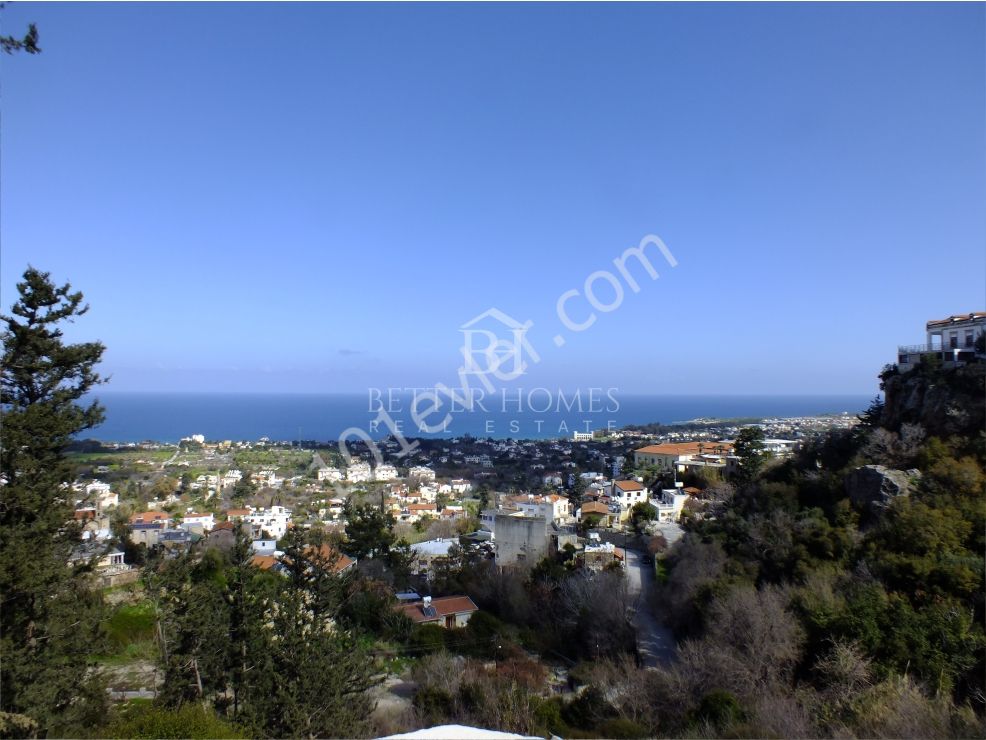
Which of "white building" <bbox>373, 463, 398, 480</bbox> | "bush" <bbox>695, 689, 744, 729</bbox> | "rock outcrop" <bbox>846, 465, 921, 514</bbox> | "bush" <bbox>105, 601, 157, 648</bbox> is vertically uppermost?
"rock outcrop" <bbox>846, 465, 921, 514</bbox>

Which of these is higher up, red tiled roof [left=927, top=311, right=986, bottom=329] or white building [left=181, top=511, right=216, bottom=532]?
red tiled roof [left=927, top=311, right=986, bottom=329]

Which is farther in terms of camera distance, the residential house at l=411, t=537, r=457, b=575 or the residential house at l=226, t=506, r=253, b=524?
the residential house at l=226, t=506, r=253, b=524

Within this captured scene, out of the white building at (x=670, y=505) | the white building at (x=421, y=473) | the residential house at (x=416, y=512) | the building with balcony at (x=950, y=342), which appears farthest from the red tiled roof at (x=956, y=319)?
the white building at (x=421, y=473)

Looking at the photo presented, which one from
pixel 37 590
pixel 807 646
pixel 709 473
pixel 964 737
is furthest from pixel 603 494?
pixel 37 590

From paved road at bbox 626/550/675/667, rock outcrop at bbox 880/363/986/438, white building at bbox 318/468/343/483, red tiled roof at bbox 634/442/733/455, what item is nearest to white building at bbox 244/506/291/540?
white building at bbox 318/468/343/483

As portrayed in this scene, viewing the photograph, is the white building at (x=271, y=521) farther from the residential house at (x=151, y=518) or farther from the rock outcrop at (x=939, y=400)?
the rock outcrop at (x=939, y=400)

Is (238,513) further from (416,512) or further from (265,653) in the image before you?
(265,653)

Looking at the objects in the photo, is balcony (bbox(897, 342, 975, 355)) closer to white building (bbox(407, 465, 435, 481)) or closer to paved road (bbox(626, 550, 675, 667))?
paved road (bbox(626, 550, 675, 667))
